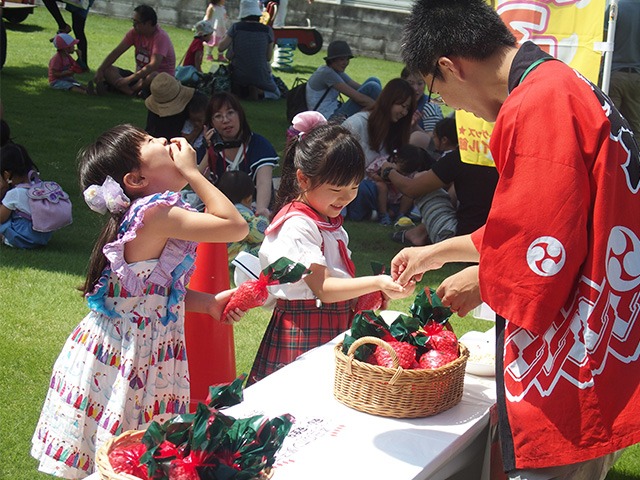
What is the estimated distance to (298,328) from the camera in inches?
119

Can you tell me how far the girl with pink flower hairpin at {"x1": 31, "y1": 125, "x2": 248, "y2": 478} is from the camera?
242 centimetres

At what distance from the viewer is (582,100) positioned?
1721 millimetres

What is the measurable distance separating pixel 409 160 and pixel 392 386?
17.3 ft

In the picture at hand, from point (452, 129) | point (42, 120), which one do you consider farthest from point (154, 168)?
point (42, 120)

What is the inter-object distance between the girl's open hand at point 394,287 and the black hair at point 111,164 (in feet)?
3.13

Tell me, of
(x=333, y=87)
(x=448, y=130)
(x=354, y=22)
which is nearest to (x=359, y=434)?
(x=448, y=130)

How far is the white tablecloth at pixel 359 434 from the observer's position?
195 cm

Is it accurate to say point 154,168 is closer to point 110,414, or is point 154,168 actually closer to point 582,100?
point 110,414

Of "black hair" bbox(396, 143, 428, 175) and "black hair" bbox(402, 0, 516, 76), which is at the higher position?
"black hair" bbox(402, 0, 516, 76)

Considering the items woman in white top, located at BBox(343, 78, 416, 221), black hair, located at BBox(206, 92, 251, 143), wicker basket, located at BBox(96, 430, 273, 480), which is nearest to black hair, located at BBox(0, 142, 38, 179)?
black hair, located at BBox(206, 92, 251, 143)

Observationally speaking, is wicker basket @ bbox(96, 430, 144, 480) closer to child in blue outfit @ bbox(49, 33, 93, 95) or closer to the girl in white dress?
child in blue outfit @ bbox(49, 33, 93, 95)

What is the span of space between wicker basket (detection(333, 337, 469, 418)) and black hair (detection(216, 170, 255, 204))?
357cm

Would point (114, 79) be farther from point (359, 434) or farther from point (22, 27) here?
point (359, 434)

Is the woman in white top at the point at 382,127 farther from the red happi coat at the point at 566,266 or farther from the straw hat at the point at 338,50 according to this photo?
the red happi coat at the point at 566,266
